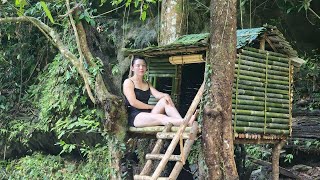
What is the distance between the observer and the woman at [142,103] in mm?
5809

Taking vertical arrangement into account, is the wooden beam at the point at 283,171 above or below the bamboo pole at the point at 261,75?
below

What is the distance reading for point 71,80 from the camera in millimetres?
9125

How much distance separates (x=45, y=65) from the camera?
10.6m

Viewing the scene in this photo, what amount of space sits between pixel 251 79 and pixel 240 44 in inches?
20.0

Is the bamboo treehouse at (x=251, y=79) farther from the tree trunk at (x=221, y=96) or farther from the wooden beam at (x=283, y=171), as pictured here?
the wooden beam at (x=283, y=171)

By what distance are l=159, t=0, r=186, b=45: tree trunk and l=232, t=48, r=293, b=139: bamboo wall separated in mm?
2081

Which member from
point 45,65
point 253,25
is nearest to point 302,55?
point 253,25

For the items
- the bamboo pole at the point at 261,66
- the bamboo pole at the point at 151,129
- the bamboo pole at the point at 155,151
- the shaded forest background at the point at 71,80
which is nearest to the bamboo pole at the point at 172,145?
the bamboo pole at the point at 151,129

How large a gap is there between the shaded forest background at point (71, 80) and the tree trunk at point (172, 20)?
0.67 meters

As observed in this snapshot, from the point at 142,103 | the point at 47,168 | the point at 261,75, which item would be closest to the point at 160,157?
the point at 142,103

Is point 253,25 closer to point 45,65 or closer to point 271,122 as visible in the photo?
point 271,122

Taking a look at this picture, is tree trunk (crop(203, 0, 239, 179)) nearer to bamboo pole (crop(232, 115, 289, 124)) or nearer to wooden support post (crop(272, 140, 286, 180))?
bamboo pole (crop(232, 115, 289, 124))

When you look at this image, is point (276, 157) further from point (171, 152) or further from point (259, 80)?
point (171, 152)

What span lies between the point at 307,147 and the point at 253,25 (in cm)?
304
